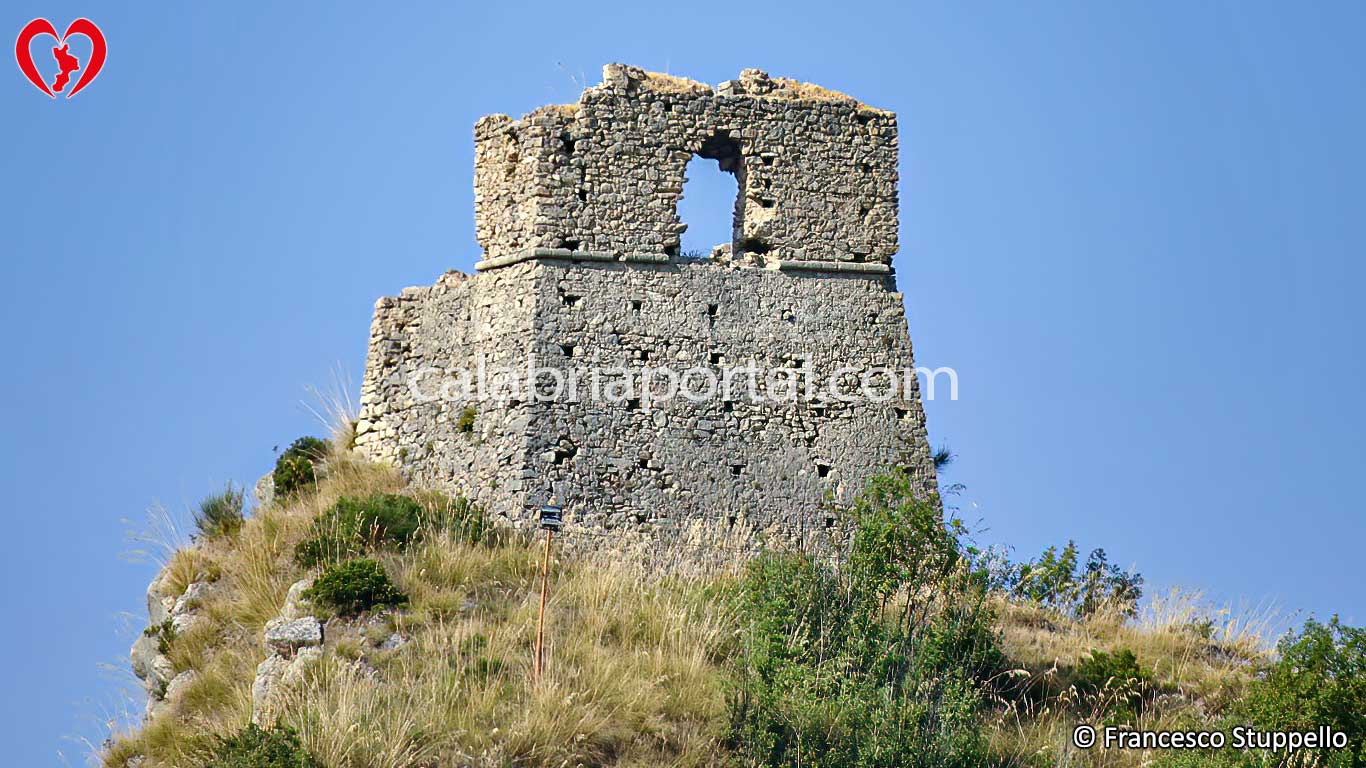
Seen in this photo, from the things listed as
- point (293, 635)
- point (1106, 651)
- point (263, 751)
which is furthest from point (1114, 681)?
point (263, 751)

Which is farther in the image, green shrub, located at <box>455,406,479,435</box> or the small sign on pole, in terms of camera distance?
green shrub, located at <box>455,406,479,435</box>

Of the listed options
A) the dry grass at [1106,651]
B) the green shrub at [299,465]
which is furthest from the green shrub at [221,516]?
the dry grass at [1106,651]

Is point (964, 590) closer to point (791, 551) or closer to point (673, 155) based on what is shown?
point (791, 551)

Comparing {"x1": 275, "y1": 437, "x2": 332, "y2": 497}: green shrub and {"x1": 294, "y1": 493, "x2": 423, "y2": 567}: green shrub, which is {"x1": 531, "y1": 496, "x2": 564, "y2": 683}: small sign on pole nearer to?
{"x1": 294, "y1": 493, "x2": 423, "y2": 567}: green shrub

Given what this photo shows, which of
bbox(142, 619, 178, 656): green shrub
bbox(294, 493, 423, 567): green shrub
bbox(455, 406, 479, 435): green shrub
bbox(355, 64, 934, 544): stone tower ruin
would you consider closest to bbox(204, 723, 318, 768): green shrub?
bbox(294, 493, 423, 567): green shrub

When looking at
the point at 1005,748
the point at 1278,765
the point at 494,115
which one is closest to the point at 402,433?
the point at 494,115

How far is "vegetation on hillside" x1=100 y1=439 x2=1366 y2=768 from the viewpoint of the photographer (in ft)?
63.7

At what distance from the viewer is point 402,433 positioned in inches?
1013

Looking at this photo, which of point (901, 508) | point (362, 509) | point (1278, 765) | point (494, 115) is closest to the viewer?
point (1278, 765)

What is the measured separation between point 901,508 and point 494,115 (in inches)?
269

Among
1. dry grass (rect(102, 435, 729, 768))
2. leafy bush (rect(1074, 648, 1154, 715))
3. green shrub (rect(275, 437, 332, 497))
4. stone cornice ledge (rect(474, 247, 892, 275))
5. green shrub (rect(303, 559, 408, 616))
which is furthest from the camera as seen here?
green shrub (rect(275, 437, 332, 497))

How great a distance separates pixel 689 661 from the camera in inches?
816

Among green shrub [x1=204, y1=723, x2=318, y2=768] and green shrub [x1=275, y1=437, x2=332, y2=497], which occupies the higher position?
green shrub [x1=275, y1=437, x2=332, y2=497]

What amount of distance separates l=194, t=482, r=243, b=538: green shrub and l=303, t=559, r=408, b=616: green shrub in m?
3.53
